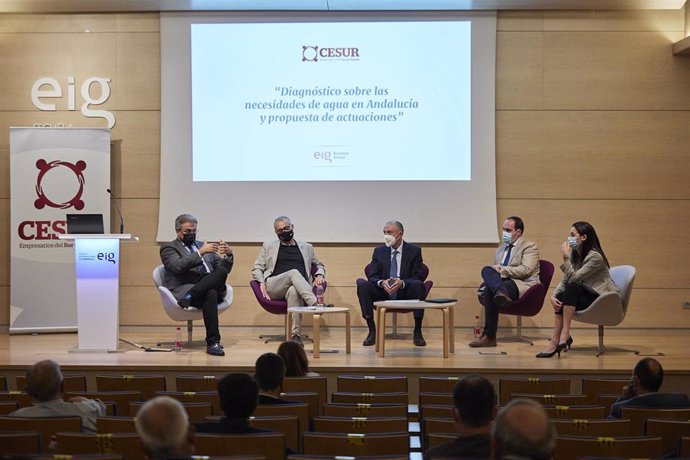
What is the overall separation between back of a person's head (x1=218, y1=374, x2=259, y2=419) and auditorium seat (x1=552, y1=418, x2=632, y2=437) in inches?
48.2

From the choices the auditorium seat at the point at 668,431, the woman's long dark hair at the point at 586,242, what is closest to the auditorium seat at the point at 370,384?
the auditorium seat at the point at 668,431

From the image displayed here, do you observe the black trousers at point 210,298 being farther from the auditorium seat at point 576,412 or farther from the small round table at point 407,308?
the auditorium seat at point 576,412

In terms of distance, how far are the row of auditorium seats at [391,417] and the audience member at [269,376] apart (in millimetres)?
120

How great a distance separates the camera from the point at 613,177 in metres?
8.95

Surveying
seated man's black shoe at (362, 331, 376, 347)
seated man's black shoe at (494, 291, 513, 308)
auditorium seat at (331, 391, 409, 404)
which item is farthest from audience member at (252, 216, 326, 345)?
auditorium seat at (331, 391, 409, 404)

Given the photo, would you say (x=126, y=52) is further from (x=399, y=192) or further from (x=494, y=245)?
(x=494, y=245)

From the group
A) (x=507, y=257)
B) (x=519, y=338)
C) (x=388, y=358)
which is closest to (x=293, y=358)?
(x=388, y=358)

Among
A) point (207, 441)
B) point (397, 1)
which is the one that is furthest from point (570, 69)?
point (207, 441)

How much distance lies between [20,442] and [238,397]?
2.47ft

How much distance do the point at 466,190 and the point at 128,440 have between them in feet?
20.1

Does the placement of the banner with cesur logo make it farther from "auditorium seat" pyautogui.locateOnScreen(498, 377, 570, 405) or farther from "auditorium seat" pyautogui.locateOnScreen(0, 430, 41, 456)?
"auditorium seat" pyautogui.locateOnScreen(0, 430, 41, 456)

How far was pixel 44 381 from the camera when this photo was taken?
3678mm

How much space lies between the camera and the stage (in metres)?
6.41

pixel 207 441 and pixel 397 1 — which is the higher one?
pixel 397 1
